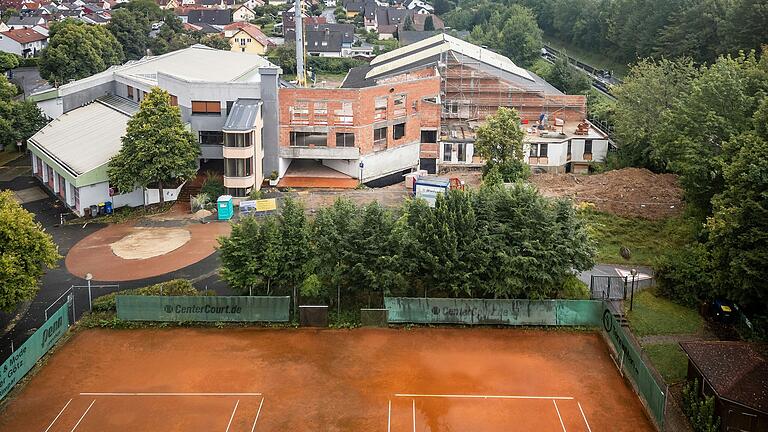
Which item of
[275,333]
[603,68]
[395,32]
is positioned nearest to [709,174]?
[275,333]

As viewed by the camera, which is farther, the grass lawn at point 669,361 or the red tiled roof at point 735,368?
the grass lawn at point 669,361

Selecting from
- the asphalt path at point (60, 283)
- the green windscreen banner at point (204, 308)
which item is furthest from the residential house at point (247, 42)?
the green windscreen banner at point (204, 308)

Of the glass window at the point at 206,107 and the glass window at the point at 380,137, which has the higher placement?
the glass window at the point at 206,107

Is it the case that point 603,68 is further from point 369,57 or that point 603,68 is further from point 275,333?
point 275,333

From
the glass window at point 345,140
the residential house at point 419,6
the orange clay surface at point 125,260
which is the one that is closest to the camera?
the orange clay surface at point 125,260

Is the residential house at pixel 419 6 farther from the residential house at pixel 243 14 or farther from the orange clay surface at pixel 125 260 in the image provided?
the orange clay surface at pixel 125 260

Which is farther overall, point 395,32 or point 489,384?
point 395,32

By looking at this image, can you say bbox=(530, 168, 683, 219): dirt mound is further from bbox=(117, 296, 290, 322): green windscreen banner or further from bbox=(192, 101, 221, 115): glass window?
bbox=(192, 101, 221, 115): glass window
